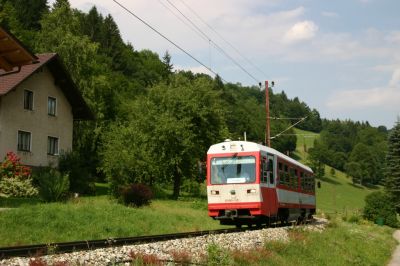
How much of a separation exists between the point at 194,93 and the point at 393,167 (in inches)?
1389

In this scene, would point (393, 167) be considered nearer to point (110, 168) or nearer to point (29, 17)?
point (110, 168)

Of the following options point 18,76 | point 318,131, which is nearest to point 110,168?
point 18,76

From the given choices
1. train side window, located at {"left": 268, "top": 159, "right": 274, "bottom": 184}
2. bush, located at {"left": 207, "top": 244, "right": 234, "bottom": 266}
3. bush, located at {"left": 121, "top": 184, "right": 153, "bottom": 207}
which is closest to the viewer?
bush, located at {"left": 207, "top": 244, "right": 234, "bottom": 266}

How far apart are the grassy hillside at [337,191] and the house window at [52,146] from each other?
4876cm

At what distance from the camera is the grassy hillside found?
292ft

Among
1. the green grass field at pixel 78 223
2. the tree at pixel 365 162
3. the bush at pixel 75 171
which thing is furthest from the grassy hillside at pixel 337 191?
the green grass field at pixel 78 223

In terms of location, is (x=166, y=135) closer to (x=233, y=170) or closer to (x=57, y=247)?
(x=233, y=170)

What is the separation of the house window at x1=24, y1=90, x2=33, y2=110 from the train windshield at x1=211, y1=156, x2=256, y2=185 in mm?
20740

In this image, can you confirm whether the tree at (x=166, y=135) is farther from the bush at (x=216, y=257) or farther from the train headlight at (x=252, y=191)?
the bush at (x=216, y=257)

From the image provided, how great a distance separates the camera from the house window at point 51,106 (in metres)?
38.4

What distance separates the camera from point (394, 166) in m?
72.1

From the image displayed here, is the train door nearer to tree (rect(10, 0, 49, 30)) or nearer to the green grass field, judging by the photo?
the green grass field

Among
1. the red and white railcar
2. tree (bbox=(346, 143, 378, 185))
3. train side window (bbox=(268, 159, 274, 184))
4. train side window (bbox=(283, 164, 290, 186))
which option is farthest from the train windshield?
tree (bbox=(346, 143, 378, 185))

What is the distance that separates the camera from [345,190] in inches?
4397
